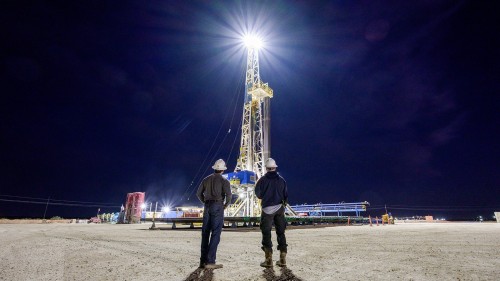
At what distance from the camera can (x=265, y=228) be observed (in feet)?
13.1

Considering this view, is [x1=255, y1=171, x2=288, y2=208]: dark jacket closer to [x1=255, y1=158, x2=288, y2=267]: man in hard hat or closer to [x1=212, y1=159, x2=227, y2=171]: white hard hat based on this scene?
[x1=255, y1=158, x2=288, y2=267]: man in hard hat

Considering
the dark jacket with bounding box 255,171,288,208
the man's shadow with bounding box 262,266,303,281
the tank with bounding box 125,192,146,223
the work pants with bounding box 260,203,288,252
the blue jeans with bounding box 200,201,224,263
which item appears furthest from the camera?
the tank with bounding box 125,192,146,223

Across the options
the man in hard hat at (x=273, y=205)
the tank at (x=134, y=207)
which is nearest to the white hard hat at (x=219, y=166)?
the man in hard hat at (x=273, y=205)

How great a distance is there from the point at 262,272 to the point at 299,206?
3667 cm

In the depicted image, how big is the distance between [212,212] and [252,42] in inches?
1441

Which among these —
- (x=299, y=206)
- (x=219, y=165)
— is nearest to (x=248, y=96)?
(x=299, y=206)

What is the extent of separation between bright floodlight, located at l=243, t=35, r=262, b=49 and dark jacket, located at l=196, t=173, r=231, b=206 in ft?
116

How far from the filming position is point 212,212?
394cm

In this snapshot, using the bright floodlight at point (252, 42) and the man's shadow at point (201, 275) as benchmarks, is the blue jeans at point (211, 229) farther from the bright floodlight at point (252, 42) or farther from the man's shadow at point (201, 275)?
the bright floodlight at point (252, 42)

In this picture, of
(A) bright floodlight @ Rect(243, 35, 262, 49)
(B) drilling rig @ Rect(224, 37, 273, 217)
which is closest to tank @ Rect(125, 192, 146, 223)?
(B) drilling rig @ Rect(224, 37, 273, 217)

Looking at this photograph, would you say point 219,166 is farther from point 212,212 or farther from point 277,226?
point 277,226

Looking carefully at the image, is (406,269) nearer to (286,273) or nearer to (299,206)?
(286,273)

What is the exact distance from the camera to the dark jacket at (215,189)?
3975 mm

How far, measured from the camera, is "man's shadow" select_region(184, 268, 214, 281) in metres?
3.00
